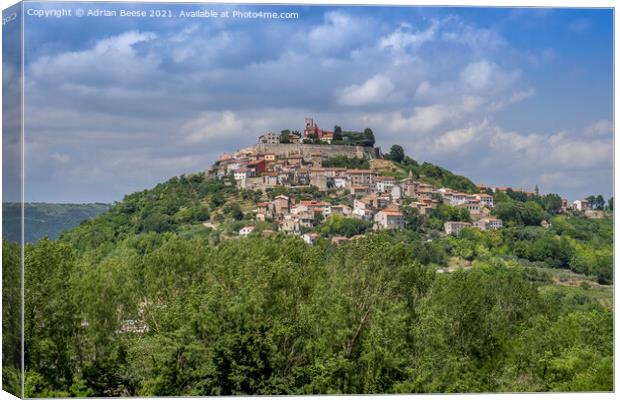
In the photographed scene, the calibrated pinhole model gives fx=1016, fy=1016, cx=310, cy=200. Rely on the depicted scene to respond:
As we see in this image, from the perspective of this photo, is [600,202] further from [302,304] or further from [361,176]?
[302,304]

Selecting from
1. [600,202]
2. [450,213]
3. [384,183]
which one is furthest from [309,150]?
[600,202]

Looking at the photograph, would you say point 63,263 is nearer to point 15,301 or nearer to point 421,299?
point 15,301

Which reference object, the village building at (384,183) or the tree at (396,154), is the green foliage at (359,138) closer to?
the tree at (396,154)

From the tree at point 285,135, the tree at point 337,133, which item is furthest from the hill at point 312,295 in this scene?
the tree at point 285,135

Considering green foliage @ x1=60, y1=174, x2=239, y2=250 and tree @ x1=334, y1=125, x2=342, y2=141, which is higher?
tree @ x1=334, y1=125, x2=342, y2=141

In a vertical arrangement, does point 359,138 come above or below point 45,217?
above

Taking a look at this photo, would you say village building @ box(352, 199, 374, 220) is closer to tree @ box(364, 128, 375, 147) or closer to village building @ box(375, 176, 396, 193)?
village building @ box(375, 176, 396, 193)

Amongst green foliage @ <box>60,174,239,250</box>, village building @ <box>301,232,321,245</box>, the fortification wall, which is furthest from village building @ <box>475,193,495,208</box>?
green foliage @ <box>60,174,239,250</box>

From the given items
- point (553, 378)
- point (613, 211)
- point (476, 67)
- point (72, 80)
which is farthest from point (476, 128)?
point (72, 80)
